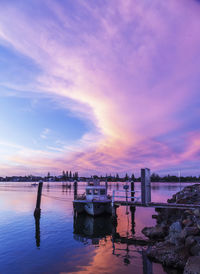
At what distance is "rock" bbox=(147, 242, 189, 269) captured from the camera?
42.2ft

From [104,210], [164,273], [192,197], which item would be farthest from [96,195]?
[164,273]

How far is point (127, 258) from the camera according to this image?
14.9m

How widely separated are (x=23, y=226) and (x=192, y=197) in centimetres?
1938

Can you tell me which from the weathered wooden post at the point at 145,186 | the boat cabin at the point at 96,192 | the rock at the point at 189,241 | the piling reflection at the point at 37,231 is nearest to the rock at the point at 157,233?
the weathered wooden post at the point at 145,186

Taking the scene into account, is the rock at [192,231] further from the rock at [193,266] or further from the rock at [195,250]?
the rock at [193,266]

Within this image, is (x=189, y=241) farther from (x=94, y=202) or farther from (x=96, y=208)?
(x=96, y=208)

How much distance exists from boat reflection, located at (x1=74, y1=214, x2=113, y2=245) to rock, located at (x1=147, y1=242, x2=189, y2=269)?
6.75 metres

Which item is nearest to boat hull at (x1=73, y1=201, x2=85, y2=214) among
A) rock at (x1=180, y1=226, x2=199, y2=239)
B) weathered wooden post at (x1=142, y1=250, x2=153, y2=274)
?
weathered wooden post at (x1=142, y1=250, x2=153, y2=274)

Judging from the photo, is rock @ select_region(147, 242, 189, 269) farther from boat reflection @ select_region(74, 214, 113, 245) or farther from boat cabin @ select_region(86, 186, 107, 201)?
boat cabin @ select_region(86, 186, 107, 201)

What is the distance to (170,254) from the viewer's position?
1348 centimetres

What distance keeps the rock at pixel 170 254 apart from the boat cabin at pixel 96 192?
1810 centimetres

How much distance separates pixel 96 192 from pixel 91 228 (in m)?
7.27

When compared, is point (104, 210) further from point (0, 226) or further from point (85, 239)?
point (0, 226)

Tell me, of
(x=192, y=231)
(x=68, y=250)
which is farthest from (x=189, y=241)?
(x=68, y=250)
